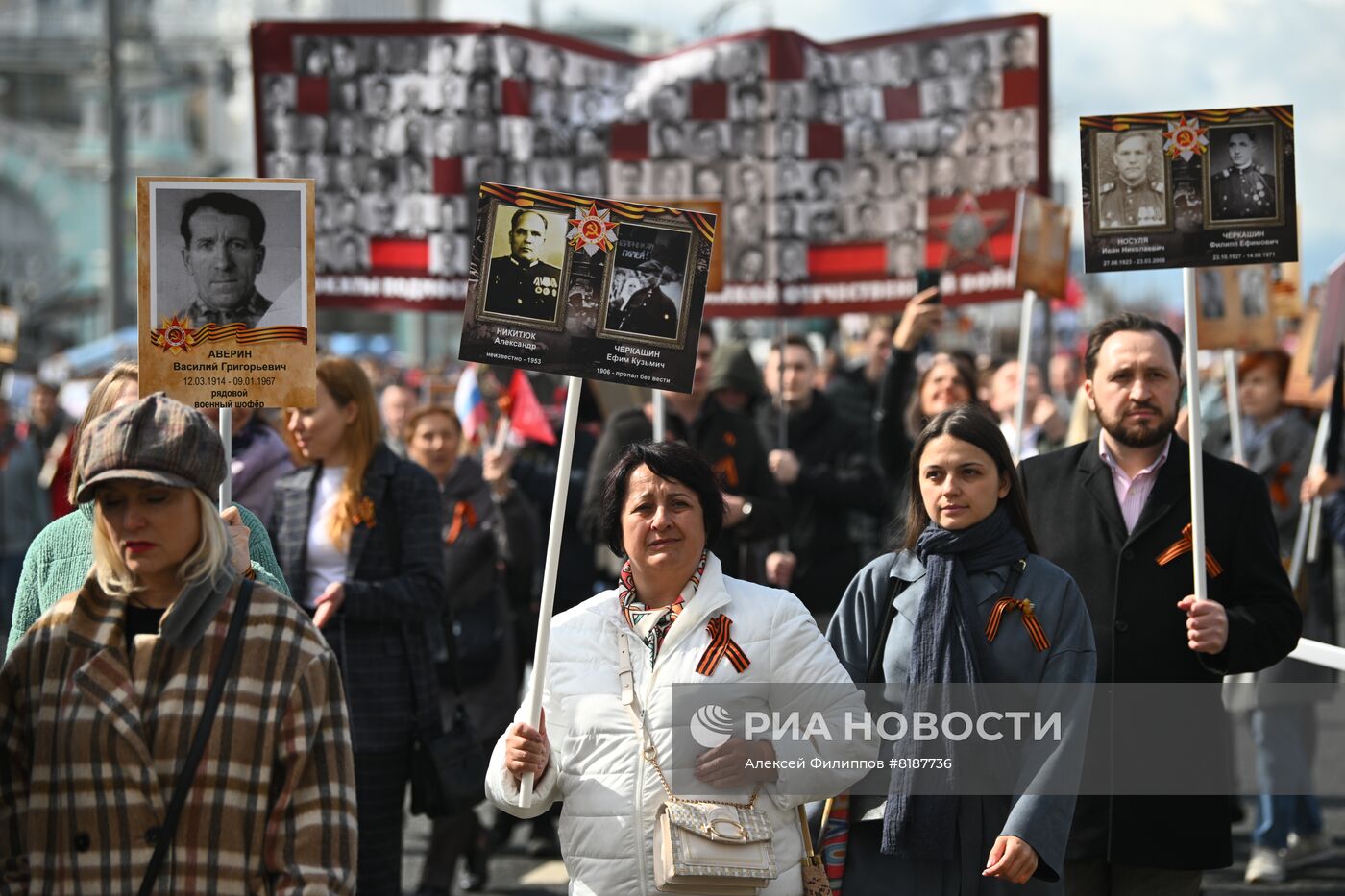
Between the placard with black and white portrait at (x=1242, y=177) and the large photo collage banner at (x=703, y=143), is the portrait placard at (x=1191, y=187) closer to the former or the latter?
the placard with black and white portrait at (x=1242, y=177)

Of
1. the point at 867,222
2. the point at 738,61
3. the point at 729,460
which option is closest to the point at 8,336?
the point at 738,61

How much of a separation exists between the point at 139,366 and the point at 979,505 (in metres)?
2.10

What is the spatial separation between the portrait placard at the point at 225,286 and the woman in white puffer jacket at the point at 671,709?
1.06 metres

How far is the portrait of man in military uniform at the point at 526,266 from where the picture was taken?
13.7 ft

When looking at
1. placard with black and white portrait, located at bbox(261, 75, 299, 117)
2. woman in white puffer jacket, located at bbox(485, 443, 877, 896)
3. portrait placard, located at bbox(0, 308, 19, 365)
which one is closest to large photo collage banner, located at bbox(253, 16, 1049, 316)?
placard with black and white portrait, located at bbox(261, 75, 299, 117)

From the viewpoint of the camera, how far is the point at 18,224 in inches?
3022

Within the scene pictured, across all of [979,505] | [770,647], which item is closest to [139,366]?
[770,647]

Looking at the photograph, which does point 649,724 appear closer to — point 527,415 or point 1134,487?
point 1134,487

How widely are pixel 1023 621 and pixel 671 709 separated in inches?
34.2

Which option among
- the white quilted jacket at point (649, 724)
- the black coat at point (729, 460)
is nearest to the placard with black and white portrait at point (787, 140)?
the black coat at point (729, 460)

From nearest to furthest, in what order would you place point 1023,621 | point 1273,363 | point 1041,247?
point 1023,621
point 1041,247
point 1273,363

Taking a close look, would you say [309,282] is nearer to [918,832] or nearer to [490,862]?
[918,832]

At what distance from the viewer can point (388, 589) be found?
5.53m

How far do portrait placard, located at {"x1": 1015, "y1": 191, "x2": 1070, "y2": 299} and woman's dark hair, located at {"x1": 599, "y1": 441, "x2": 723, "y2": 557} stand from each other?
11.8 feet
